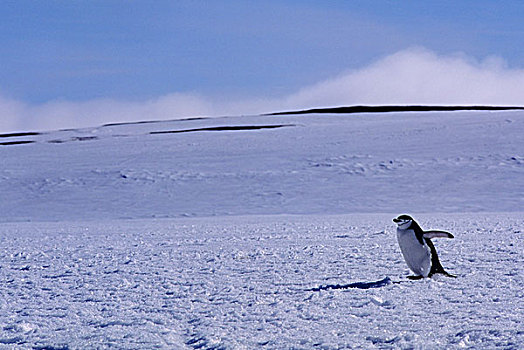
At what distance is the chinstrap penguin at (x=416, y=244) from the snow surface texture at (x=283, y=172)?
19.3 feet

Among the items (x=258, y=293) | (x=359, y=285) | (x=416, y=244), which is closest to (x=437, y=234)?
(x=416, y=244)

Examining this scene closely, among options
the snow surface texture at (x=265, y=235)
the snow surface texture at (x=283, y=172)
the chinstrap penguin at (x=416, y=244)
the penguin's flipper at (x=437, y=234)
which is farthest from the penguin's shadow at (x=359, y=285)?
the snow surface texture at (x=283, y=172)

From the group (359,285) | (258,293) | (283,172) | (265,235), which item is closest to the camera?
(258,293)

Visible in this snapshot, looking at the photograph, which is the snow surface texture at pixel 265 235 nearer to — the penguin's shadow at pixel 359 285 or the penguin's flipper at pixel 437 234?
the penguin's shadow at pixel 359 285

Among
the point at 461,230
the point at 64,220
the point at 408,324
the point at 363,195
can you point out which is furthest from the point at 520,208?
the point at 408,324

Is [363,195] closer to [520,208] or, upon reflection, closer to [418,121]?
[520,208]

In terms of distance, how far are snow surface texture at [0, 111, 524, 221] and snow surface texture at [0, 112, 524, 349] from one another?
44 mm

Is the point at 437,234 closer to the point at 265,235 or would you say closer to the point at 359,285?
the point at 359,285

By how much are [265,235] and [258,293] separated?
3.21 metres

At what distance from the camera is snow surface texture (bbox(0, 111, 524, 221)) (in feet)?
35.1

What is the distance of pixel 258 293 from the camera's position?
407 cm

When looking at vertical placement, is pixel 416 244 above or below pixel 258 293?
above

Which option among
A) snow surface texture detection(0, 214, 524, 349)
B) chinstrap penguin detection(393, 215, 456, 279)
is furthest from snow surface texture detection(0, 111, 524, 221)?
chinstrap penguin detection(393, 215, 456, 279)

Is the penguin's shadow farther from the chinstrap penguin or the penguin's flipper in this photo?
the penguin's flipper
